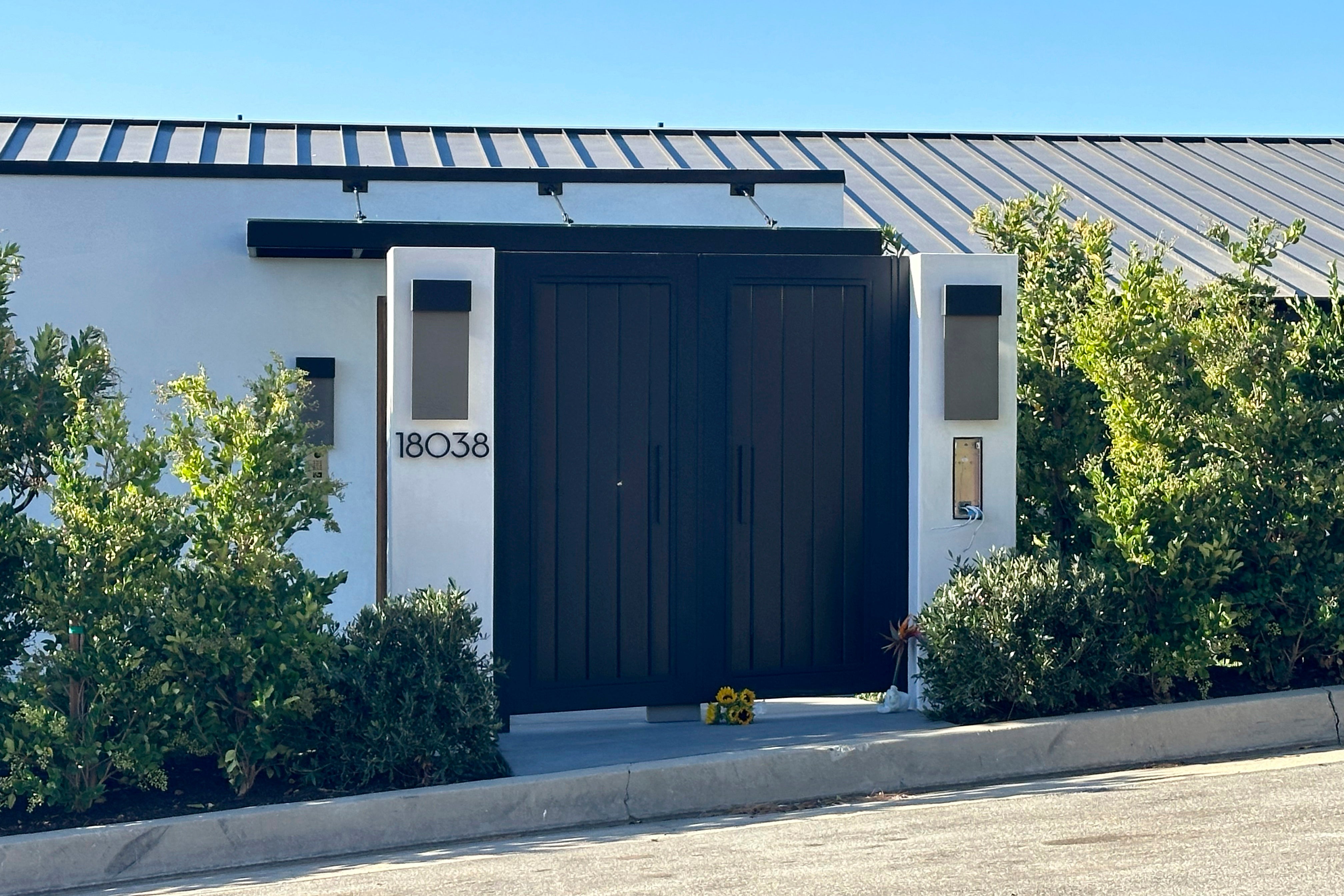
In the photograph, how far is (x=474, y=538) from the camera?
7887 millimetres

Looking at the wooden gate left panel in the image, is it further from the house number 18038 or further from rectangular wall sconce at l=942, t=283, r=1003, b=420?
rectangular wall sconce at l=942, t=283, r=1003, b=420

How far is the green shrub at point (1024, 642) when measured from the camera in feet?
24.8

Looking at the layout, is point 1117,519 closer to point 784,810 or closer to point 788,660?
A: point 788,660

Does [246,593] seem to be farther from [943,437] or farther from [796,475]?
[943,437]

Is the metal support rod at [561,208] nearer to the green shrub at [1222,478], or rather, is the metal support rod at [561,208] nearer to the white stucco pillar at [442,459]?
the white stucco pillar at [442,459]

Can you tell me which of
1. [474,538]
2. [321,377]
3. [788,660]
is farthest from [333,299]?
[788,660]

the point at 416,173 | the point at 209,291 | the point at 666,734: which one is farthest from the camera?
the point at 416,173

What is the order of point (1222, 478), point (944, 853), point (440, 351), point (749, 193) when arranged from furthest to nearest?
1. point (749, 193)
2. point (1222, 478)
3. point (440, 351)
4. point (944, 853)

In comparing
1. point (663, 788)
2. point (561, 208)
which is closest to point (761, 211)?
point (561, 208)

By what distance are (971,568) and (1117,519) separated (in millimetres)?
867

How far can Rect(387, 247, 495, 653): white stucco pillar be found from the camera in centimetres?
782

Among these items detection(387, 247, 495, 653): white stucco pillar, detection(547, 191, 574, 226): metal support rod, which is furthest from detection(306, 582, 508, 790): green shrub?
detection(547, 191, 574, 226): metal support rod

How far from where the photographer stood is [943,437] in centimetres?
845

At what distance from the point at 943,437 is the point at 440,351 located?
3.01 m
